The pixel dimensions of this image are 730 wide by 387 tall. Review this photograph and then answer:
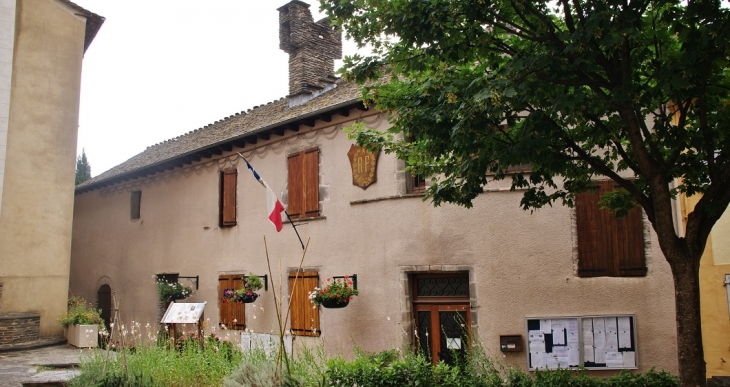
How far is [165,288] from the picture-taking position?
1416 centimetres

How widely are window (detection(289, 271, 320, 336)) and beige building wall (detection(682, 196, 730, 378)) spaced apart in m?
6.08

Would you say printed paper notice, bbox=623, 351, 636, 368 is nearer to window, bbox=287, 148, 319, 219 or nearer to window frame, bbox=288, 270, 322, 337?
window frame, bbox=288, 270, 322, 337

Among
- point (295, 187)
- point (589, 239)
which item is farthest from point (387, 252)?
point (589, 239)

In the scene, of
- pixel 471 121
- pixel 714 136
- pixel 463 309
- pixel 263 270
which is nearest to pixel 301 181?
pixel 263 270

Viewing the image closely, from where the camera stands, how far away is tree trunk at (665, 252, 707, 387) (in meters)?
4.98

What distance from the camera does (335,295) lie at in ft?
33.2

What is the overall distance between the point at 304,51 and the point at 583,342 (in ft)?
29.1

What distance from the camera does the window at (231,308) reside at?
1286 cm

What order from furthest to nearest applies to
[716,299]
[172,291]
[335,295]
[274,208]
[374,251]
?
[172,291] → [374,251] → [335,295] → [274,208] → [716,299]

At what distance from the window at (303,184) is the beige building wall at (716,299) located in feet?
20.8

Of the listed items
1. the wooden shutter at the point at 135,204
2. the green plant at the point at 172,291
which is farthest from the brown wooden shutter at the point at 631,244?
the wooden shutter at the point at 135,204

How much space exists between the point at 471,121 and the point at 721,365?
526 cm

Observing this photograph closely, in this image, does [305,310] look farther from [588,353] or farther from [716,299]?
[716,299]

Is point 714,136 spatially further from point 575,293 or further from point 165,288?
point 165,288
